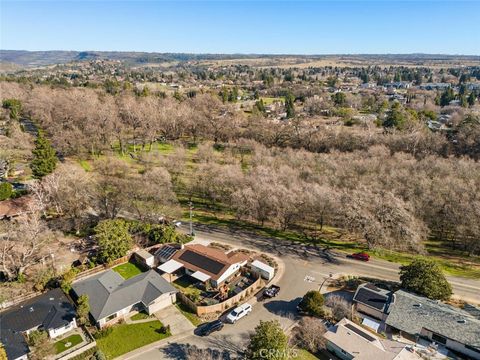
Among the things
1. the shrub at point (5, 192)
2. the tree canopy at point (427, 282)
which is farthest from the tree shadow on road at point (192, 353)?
the shrub at point (5, 192)

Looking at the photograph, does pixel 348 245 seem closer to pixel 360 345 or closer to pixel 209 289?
pixel 360 345

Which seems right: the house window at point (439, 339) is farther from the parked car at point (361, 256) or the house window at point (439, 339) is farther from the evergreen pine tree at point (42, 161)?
the evergreen pine tree at point (42, 161)

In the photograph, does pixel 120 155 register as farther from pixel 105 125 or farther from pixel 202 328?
pixel 202 328

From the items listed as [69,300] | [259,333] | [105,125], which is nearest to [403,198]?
[259,333]

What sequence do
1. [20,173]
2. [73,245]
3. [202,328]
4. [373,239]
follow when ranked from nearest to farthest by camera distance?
[202,328] → [373,239] → [73,245] → [20,173]

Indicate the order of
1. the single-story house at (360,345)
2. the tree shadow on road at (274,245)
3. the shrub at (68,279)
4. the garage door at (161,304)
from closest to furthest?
the single-story house at (360,345) < the garage door at (161,304) < the shrub at (68,279) < the tree shadow on road at (274,245)

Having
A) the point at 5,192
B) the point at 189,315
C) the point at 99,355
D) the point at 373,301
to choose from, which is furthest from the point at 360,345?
the point at 5,192
